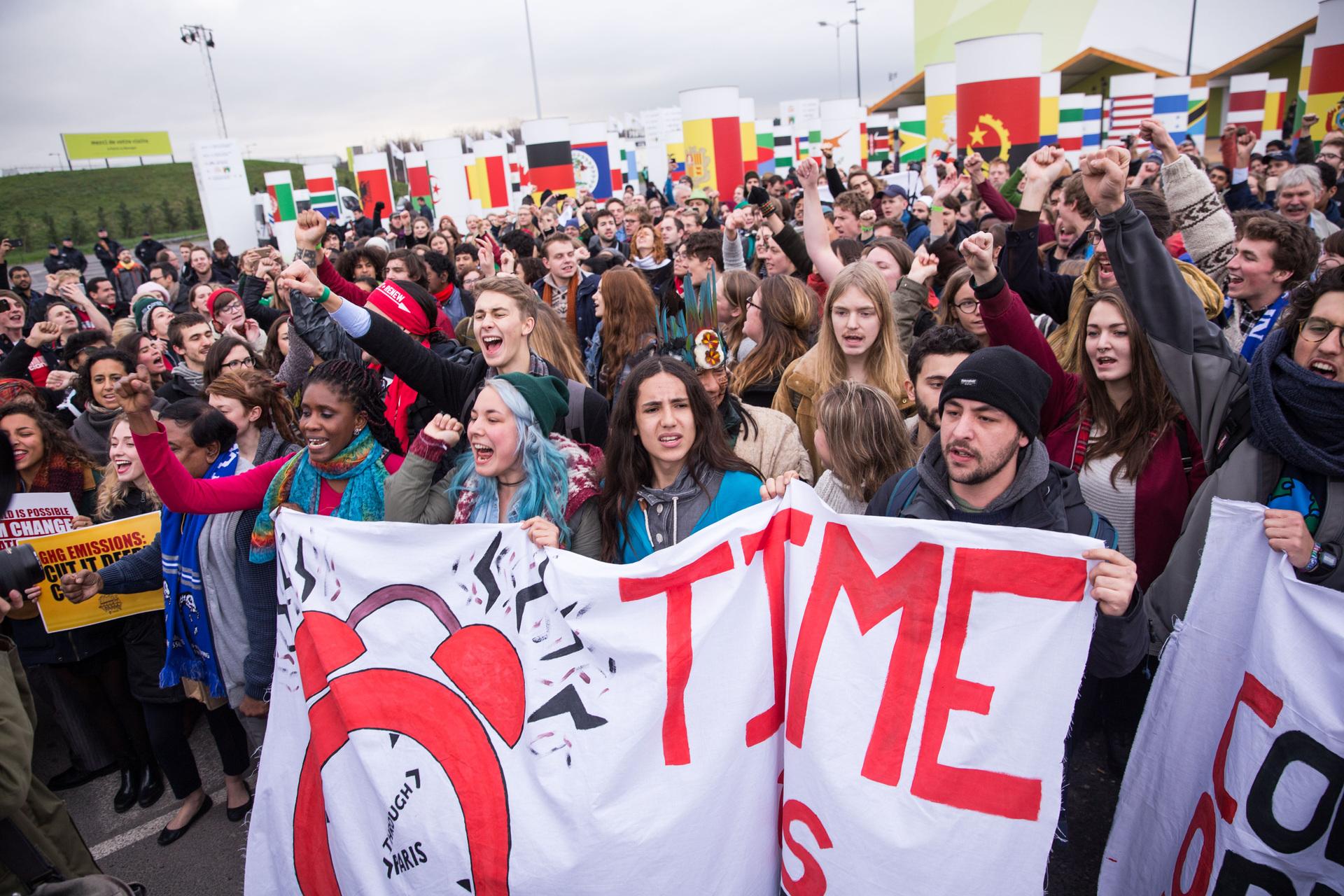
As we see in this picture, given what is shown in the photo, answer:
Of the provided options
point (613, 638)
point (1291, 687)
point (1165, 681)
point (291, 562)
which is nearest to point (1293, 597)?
point (1291, 687)

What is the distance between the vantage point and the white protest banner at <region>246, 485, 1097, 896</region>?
2.13 m

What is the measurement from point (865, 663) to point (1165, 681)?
2.62ft

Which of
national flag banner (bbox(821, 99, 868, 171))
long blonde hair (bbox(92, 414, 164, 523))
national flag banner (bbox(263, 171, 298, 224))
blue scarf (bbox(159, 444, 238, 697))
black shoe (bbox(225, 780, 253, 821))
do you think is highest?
national flag banner (bbox(821, 99, 868, 171))

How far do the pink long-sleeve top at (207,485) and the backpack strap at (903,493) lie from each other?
1.86 metres

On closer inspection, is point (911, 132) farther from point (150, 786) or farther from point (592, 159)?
point (150, 786)

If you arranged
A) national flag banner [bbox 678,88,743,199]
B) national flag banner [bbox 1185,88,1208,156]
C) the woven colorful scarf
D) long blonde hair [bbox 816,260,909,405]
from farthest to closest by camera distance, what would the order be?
national flag banner [bbox 1185,88,1208,156]
national flag banner [bbox 678,88,743,199]
long blonde hair [bbox 816,260,909,405]
the woven colorful scarf

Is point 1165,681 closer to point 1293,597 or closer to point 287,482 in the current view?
point 1293,597

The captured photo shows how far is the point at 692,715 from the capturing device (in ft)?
7.74

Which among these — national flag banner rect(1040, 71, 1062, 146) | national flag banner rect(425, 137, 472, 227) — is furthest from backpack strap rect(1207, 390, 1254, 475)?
national flag banner rect(425, 137, 472, 227)

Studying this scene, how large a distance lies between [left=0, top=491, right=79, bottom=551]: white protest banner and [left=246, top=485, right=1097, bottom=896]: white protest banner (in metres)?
1.96

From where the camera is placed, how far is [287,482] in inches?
125

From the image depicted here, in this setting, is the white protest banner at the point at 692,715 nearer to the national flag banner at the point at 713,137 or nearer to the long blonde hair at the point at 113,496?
the long blonde hair at the point at 113,496

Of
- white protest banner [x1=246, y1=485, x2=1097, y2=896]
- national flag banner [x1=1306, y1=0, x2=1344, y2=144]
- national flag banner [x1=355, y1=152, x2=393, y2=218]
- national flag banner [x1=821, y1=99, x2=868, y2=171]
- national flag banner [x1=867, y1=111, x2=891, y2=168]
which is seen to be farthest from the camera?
national flag banner [x1=355, y1=152, x2=393, y2=218]

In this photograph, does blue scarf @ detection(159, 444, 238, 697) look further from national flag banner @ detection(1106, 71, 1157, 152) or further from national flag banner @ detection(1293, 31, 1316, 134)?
national flag banner @ detection(1106, 71, 1157, 152)
